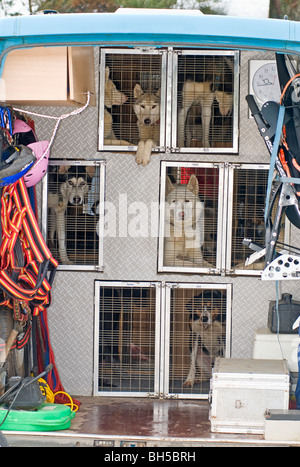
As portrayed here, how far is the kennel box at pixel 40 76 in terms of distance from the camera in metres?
4.46

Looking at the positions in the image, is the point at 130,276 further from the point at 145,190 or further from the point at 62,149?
the point at 62,149

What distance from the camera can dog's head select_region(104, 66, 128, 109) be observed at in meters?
5.87

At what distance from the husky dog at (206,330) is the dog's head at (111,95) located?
176 centimetres

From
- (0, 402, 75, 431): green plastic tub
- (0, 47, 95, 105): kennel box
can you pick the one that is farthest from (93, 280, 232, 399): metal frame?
(0, 47, 95, 105): kennel box

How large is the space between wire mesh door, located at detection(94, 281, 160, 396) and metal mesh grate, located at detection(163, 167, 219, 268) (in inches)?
15.1

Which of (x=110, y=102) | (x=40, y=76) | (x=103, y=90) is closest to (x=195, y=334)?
(x=110, y=102)

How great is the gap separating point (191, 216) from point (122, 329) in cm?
111

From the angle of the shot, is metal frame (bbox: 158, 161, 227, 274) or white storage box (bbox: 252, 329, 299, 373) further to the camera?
metal frame (bbox: 158, 161, 227, 274)

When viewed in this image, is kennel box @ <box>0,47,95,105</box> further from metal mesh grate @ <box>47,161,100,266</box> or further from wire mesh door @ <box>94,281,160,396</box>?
wire mesh door @ <box>94,281,160,396</box>

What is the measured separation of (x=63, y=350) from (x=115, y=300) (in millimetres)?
609

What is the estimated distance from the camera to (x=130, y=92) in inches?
232

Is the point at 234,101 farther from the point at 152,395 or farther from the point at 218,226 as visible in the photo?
the point at 152,395

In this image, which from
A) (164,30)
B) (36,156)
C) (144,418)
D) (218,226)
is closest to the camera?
(164,30)
